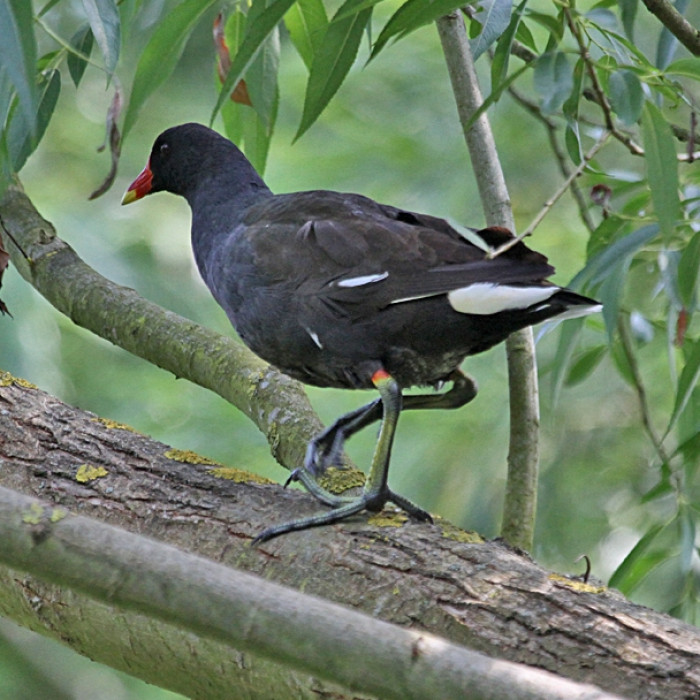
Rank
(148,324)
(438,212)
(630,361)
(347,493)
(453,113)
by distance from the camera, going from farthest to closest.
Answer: (453,113) → (438,212) → (148,324) → (630,361) → (347,493)

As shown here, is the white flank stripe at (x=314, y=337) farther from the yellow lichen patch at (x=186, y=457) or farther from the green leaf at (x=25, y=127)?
the green leaf at (x=25, y=127)

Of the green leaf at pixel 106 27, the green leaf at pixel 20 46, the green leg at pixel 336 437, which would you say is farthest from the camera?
the green leg at pixel 336 437

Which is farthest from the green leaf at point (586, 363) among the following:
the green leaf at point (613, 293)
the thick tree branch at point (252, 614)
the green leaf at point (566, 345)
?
the thick tree branch at point (252, 614)

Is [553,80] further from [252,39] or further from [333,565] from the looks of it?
[333,565]

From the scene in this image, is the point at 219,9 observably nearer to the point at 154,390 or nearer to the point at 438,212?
the point at 438,212

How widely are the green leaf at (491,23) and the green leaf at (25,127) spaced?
0.85 metres

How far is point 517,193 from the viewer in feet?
12.4

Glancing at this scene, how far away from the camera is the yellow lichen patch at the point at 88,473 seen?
2.03 metres

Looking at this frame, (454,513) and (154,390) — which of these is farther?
(154,390)

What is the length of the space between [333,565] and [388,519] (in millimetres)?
211

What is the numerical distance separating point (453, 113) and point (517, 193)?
0.47 metres

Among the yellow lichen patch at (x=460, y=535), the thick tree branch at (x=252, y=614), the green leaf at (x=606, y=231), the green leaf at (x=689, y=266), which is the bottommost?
the thick tree branch at (x=252, y=614)

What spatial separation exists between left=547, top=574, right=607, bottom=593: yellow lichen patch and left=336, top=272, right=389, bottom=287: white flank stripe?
73 centimetres

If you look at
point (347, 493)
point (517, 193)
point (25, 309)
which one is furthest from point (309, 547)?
point (517, 193)
